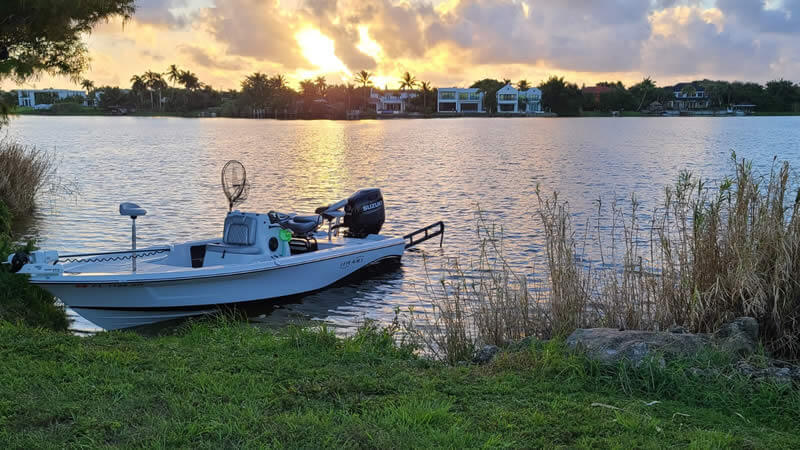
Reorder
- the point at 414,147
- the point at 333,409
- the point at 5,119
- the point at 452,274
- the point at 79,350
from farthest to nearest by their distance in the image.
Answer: the point at 414,147, the point at 5,119, the point at 452,274, the point at 79,350, the point at 333,409

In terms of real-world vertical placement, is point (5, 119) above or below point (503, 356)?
above

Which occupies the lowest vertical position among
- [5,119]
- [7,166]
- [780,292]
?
[780,292]

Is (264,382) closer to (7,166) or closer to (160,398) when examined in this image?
(160,398)

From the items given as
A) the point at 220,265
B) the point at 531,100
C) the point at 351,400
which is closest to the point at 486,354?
the point at 351,400

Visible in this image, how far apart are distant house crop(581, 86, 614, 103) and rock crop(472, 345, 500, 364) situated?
15436 centimetres

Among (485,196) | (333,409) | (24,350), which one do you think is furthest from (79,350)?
(485,196)

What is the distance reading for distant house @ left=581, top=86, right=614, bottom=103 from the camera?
507ft

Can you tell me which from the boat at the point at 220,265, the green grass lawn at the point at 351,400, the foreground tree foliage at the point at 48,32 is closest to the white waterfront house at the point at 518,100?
the foreground tree foliage at the point at 48,32

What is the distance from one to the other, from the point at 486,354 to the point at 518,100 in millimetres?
161606

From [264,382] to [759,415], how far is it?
3799 mm

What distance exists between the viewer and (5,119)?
60.8ft

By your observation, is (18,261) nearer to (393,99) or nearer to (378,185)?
(378,185)

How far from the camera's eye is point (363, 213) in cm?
1508

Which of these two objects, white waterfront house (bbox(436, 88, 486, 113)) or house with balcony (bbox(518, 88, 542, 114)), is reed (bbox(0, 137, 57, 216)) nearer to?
white waterfront house (bbox(436, 88, 486, 113))
